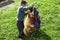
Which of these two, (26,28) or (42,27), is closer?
(26,28)

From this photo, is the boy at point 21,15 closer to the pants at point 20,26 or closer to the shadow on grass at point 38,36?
the pants at point 20,26

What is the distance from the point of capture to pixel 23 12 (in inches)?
339

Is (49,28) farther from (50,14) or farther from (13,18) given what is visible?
(13,18)

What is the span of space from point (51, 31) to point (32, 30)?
3.04 ft

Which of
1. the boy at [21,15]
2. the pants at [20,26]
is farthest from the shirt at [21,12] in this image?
the pants at [20,26]

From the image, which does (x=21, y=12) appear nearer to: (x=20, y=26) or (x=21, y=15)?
(x=21, y=15)

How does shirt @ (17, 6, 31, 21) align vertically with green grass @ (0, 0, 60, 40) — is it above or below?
above

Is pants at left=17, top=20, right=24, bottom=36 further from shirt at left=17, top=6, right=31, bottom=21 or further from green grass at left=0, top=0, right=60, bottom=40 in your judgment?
green grass at left=0, top=0, right=60, bottom=40

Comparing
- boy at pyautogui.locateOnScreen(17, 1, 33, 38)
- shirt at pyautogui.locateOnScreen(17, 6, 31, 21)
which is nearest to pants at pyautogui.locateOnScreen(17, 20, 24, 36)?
boy at pyautogui.locateOnScreen(17, 1, 33, 38)

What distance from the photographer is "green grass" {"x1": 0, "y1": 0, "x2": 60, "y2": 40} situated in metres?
9.14

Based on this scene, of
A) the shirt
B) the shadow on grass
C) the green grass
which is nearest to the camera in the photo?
the shirt

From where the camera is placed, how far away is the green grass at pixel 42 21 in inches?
360

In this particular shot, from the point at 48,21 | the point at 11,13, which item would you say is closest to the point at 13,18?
the point at 11,13

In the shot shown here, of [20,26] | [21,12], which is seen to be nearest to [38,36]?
[20,26]
